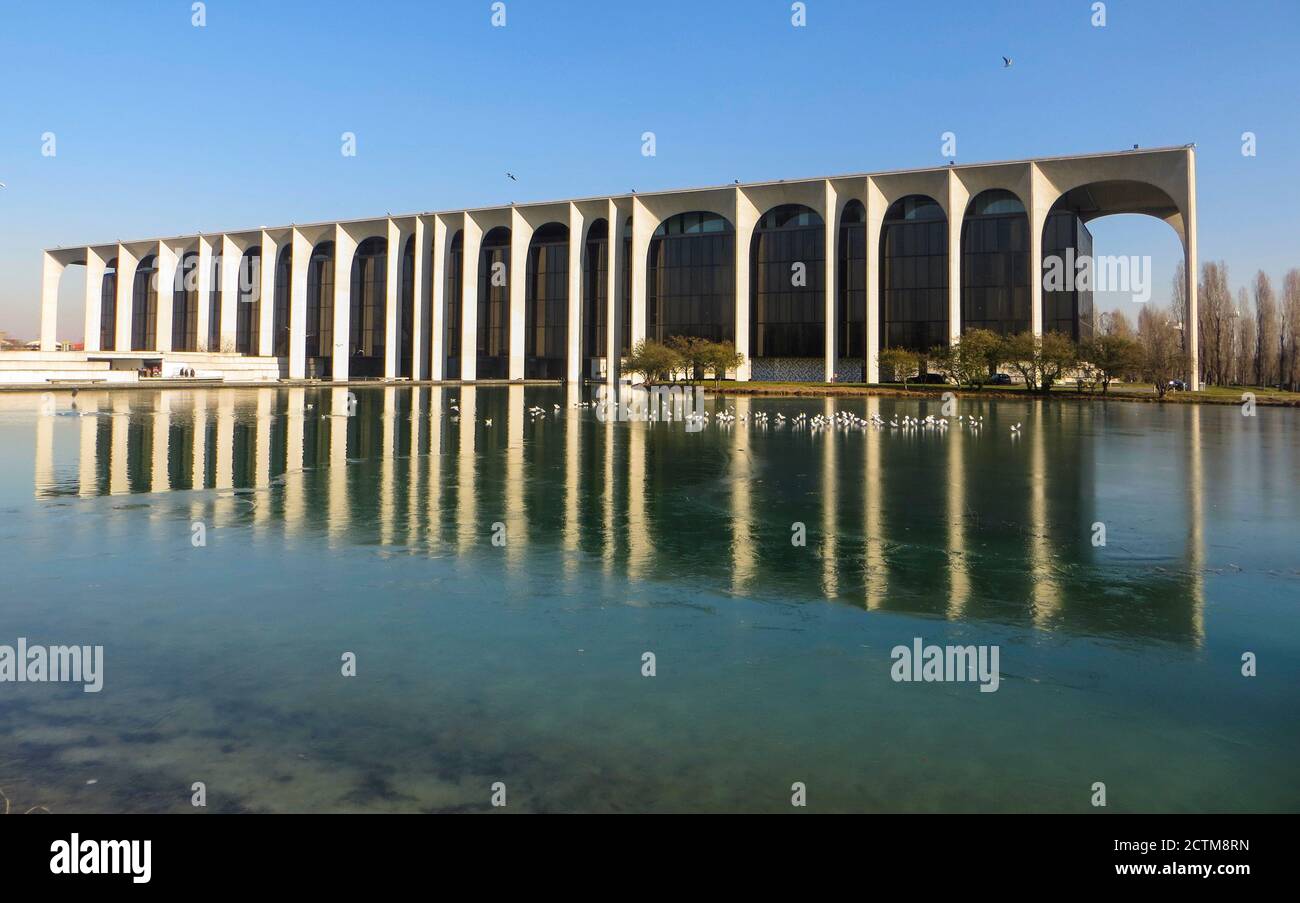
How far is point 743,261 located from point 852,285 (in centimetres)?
906

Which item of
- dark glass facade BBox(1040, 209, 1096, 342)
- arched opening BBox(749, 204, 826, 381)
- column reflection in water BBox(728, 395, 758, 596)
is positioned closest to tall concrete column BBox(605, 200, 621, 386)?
arched opening BBox(749, 204, 826, 381)

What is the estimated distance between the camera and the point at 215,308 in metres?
96.7

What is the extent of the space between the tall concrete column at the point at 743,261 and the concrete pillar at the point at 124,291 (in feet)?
223

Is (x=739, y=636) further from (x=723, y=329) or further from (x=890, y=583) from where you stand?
(x=723, y=329)

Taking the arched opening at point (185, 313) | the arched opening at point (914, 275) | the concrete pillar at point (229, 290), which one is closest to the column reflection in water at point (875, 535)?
the arched opening at point (914, 275)

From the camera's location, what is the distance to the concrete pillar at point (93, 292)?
97.1 m

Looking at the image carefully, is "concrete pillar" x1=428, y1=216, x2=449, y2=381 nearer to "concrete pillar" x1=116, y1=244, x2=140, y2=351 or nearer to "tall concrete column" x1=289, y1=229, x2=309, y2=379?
"tall concrete column" x1=289, y1=229, x2=309, y2=379

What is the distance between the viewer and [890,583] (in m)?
8.38

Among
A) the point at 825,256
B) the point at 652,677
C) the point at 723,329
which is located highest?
the point at 825,256

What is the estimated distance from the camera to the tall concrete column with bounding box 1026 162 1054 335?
60.5 meters

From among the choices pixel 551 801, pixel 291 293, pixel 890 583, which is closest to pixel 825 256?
pixel 291 293

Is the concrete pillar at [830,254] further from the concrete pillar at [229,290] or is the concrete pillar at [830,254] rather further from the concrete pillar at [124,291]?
the concrete pillar at [124,291]

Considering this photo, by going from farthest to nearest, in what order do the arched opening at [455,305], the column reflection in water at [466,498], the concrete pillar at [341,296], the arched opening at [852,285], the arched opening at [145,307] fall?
the arched opening at [145,307], the arched opening at [455,305], the concrete pillar at [341,296], the arched opening at [852,285], the column reflection in water at [466,498]
